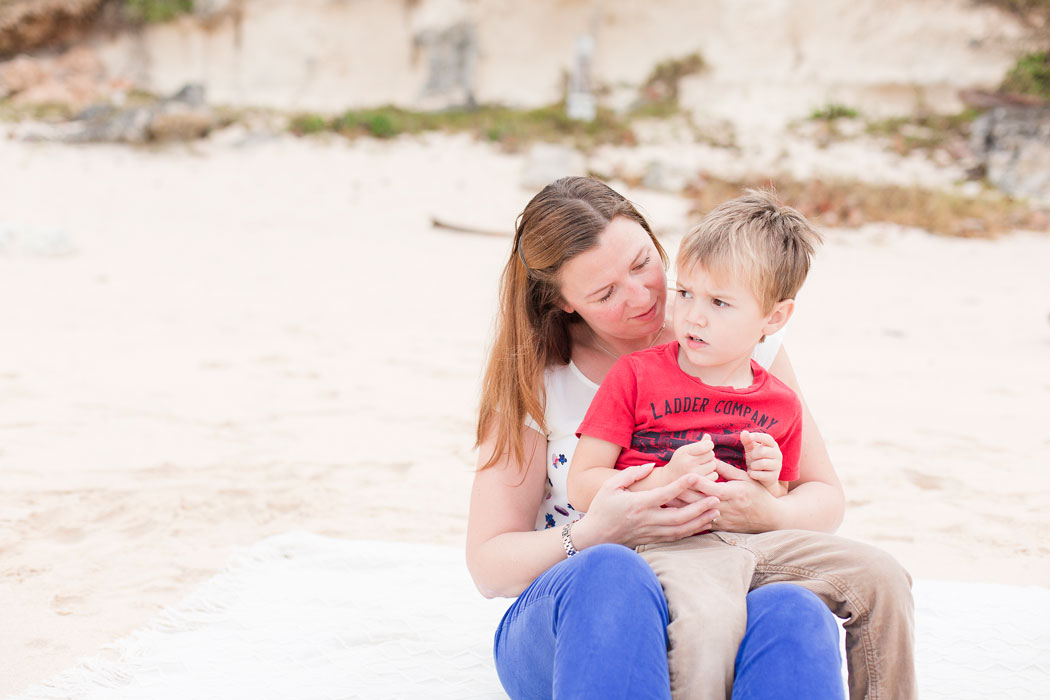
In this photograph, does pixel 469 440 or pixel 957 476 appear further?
pixel 469 440

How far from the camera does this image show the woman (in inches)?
65.4

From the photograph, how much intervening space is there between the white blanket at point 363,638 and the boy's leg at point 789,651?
2.98ft

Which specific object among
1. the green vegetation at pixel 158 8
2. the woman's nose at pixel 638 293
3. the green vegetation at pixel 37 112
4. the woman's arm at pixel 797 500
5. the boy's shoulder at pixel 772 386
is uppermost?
the green vegetation at pixel 158 8

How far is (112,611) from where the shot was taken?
112 inches

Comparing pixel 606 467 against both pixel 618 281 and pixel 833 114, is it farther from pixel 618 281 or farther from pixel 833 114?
pixel 833 114

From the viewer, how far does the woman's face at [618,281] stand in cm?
221

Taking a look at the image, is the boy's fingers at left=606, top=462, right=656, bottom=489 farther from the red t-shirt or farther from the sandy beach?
the sandy beach

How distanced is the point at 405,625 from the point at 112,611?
0.87 m

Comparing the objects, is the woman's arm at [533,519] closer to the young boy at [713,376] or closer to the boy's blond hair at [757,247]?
the young boy at [713,376]

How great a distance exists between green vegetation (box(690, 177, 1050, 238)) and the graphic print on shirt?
799cm

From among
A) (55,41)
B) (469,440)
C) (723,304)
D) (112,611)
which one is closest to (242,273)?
(469,440)

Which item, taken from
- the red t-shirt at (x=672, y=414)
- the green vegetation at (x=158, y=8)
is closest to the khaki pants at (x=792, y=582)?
the red t-shirt at (x=672, y=414)

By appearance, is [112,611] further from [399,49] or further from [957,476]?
[399,49]

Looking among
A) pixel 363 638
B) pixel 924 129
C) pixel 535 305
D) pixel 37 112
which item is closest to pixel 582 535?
pixel 535 305
